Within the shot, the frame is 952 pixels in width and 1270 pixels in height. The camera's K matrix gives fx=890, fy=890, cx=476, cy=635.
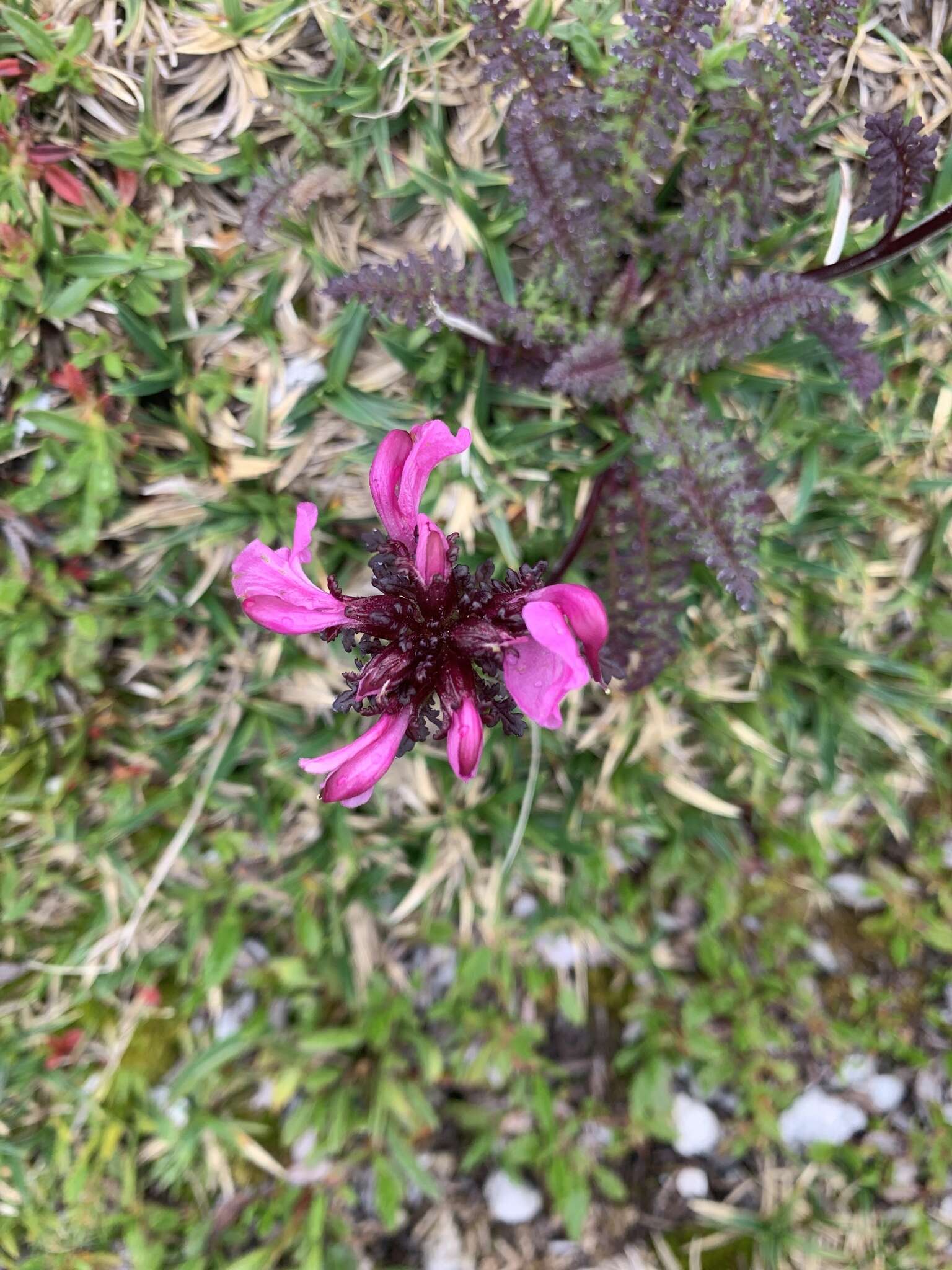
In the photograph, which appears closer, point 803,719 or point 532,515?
point 532,515

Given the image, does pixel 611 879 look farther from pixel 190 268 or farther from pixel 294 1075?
pixel 190 268

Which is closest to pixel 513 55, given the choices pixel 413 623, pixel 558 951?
pixel 413 623

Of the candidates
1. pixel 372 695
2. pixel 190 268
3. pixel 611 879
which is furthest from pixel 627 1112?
pixel 190 268

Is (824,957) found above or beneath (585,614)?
beneath

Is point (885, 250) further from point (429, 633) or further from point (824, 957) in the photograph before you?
point (824, 957)

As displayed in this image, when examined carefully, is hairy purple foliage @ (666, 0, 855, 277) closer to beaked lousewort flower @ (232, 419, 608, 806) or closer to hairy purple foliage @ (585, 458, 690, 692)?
hairy purple foliage @ (585, 458, 690, 692)

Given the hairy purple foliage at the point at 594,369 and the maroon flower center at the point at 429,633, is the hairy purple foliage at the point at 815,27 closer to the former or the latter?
the hairy purple foliage at the point at 594,369
